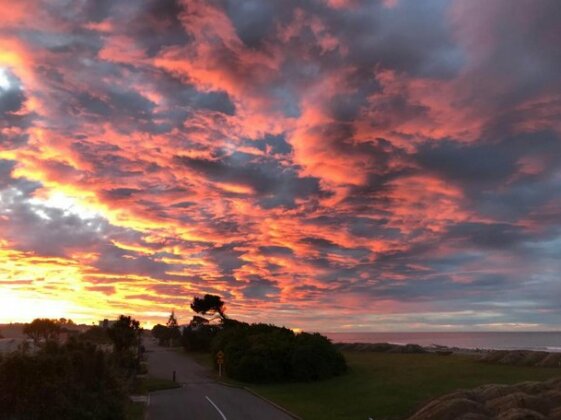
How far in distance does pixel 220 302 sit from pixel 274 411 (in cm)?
6837

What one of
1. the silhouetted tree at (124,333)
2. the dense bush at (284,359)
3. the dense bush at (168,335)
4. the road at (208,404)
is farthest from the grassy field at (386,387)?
the dense bush at (168,335)

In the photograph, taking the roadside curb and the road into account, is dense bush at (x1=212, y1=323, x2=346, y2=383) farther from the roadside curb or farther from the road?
the road

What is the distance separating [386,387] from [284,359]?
16616 millimetres

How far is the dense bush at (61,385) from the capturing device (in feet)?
58.1

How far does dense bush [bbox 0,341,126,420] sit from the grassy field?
14623 millimetres

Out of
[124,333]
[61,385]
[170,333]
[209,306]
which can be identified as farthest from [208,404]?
[170,333]

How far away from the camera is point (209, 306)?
10162 centimetres

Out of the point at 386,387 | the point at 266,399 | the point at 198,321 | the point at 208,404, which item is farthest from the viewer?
the point at 198,321

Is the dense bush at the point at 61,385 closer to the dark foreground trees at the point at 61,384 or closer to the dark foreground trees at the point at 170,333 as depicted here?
the dark foreground trees at the point at 61,384

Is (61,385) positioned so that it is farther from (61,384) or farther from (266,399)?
(266,399)

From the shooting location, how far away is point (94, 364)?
21.6 m

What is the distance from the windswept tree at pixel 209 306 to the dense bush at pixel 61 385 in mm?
79802

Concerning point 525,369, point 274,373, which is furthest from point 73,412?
point 525,369

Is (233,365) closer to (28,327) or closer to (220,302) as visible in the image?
(220,302)
